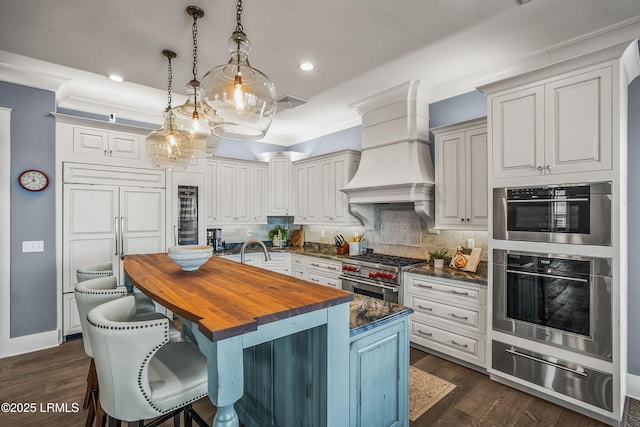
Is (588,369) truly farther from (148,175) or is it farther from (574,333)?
(148,175)

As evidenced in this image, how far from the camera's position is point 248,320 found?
1.24 m

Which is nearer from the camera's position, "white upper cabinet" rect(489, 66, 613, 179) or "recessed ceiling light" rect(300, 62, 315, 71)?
"white upper cabinet" rect(489, 66, 613, 179)

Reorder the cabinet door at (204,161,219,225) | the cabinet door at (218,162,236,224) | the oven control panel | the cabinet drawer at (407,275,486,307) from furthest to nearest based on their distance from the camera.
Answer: the cabinet door at (218,162,236,224) < the cabinet door at (204,161,219,225) < the oven control panel < the cabinet drawer at (407,275,486,307)

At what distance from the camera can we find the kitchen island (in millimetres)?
1177

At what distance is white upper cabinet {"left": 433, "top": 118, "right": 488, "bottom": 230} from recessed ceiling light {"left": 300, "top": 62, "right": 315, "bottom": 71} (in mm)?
1509

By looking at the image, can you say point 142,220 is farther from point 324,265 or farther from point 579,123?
point 579,123

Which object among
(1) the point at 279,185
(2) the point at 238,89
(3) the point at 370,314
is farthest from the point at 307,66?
(1) the point at 279,185

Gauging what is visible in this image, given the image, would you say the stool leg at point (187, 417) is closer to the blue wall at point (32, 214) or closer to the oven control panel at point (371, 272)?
the oven control panel at point (371, 272)

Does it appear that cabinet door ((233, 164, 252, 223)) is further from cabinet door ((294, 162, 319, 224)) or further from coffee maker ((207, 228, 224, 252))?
cabinet door ((294, 162, 319, 224))

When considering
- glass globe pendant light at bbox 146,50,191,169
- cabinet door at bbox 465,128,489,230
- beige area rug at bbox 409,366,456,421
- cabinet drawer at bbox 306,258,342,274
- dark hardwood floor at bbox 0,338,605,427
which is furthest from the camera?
cabinet drawer at bbox 306,258,342,274

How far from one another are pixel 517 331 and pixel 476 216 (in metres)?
1.12

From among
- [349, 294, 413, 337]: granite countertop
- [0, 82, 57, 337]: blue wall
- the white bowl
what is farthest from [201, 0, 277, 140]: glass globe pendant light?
[0, 82, 57, 337]: blue wall

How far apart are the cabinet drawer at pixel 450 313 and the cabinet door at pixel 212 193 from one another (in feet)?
10.5

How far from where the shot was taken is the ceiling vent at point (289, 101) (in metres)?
3.84
